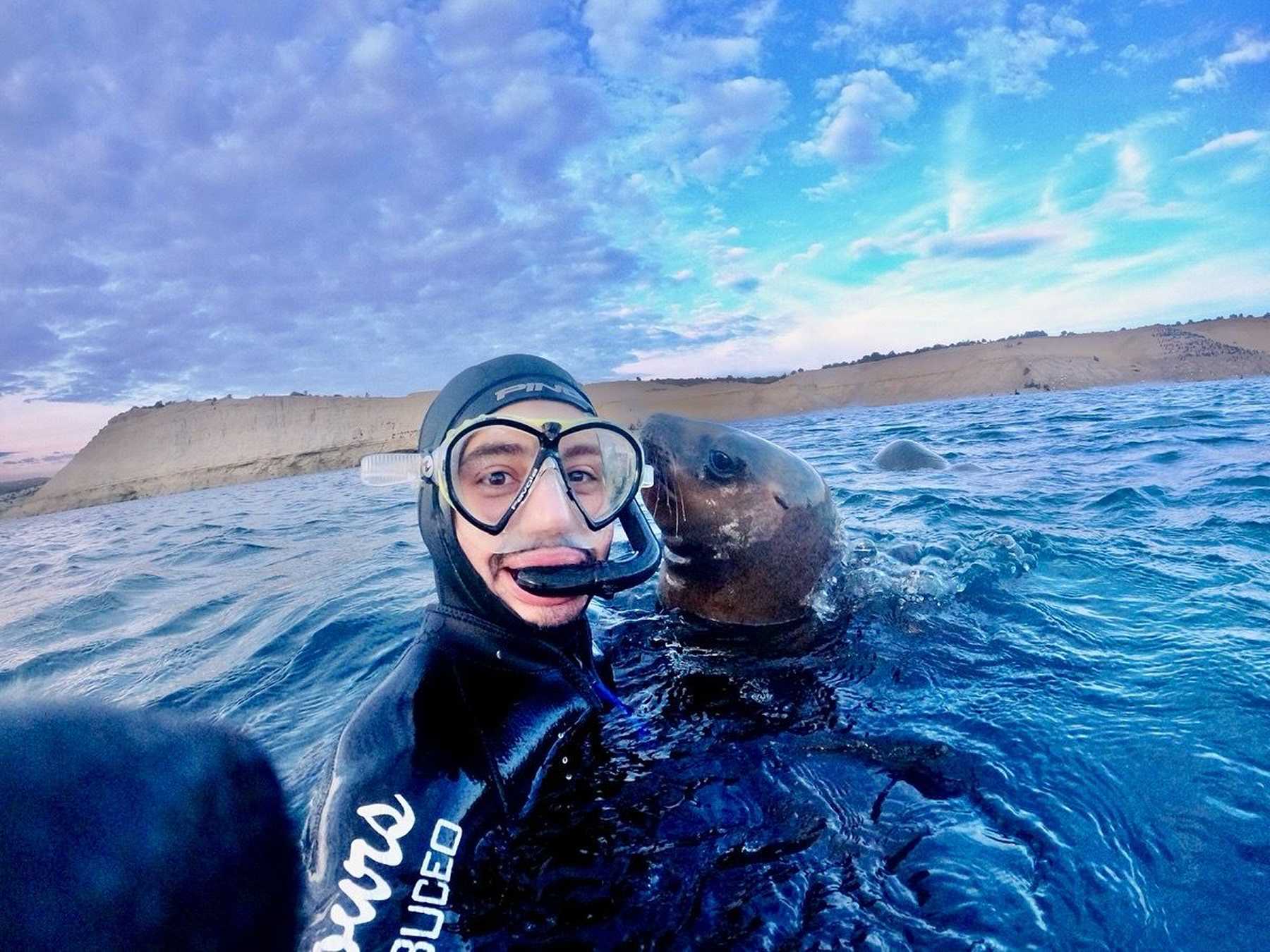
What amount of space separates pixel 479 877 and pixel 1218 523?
5.97 meters

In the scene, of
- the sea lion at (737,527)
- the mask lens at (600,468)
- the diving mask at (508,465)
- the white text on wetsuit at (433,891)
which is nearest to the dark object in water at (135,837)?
the white text on wetsuit at (433,891)

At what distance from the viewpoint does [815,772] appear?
2.28m

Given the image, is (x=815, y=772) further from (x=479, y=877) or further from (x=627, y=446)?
(x=627, y=446)

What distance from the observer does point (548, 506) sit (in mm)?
2176

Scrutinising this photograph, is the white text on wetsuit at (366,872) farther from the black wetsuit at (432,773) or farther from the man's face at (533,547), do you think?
the man's face at (533,547)

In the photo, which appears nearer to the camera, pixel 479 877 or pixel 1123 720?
pixel 479 877

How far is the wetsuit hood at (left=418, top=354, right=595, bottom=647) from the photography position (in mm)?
2166

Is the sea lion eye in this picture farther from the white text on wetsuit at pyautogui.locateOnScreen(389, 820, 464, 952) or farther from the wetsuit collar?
the white text on wetsuit at pyautogui.locateOnScreen(389, 820, 464, 952)

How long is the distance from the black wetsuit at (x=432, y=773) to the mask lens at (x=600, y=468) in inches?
18.1

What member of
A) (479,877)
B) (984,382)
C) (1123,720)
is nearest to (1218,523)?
(1123,720)

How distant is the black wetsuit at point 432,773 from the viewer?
1.41m

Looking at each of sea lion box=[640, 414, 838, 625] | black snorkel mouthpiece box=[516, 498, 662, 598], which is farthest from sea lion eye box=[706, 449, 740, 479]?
black snorkel mouthpiece box=[516, 498, 662, 598]

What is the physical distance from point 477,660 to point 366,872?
0.72 meters

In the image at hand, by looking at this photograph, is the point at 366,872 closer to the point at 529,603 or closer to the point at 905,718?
the point at 529,603
